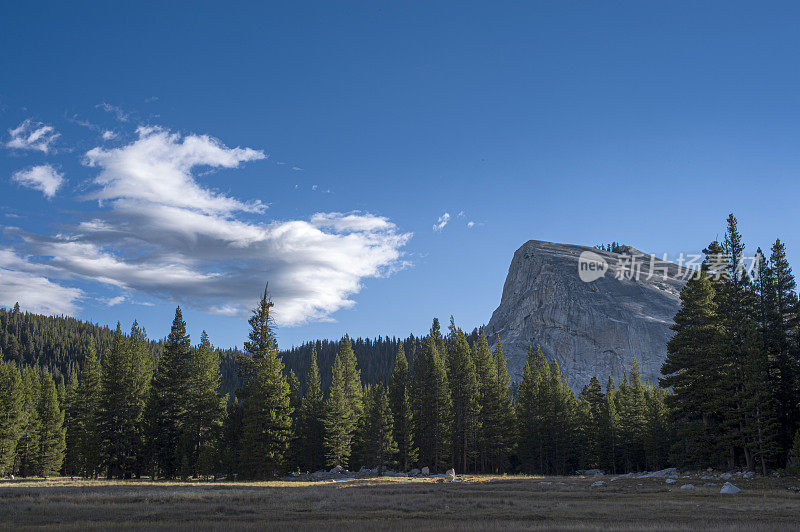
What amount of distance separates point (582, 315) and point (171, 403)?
379 feet

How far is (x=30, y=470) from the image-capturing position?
59500mm

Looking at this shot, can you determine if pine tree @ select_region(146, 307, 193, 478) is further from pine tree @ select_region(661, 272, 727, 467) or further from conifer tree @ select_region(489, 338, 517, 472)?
pine tree @ select_region(661, 272, 727, 467)

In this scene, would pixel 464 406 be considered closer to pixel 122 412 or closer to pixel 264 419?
pixel 264 419

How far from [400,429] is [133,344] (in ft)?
99.2

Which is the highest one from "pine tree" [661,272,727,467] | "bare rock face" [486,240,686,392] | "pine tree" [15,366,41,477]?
"bare rock face" [486,240,686,392]

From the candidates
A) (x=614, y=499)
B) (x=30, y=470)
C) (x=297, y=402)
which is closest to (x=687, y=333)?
(x=614, y=499)

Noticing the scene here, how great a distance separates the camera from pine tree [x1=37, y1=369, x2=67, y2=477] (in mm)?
58500

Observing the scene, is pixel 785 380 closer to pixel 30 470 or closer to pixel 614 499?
pixel 614 499

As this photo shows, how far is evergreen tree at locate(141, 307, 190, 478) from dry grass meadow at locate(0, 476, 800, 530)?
2097 centimetres

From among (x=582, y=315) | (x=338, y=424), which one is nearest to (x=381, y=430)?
(x=338, y=424)

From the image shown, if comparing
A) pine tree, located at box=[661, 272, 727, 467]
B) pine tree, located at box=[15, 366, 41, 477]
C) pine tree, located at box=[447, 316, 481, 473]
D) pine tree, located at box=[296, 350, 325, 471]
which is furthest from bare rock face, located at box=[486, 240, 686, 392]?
pine tree, located at box=[15, 366, 41, 477]

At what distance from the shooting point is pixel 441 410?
61.4m

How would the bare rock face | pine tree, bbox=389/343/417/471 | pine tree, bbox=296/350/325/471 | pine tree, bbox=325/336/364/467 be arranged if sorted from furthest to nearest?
the bare rock face < pine tree, bbox=296/350/325/471 < pine tree, bbox=389/343/417/471 < pine tree, bbox=325/336/364/467

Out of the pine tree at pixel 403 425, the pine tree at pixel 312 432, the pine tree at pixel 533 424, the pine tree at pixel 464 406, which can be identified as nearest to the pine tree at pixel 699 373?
the pine tree at pixel 464 406
